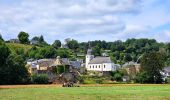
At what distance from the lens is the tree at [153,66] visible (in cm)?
9975

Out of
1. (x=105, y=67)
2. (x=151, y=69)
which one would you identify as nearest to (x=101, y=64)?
(x=105, y=67)

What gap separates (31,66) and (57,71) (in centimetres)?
1876

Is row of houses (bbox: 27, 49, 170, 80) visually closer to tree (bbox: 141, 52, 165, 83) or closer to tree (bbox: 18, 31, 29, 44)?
tree (bbox: 141, 52, 165, 83)

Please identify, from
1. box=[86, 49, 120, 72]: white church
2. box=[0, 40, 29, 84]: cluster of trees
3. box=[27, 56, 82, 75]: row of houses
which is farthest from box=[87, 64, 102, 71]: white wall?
box=[0, 40, 29, 84]: cluster of trees

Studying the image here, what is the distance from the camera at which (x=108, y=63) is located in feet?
460

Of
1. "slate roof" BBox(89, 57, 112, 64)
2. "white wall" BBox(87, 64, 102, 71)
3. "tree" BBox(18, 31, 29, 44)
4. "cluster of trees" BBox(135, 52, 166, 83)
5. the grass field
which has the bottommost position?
the grass field

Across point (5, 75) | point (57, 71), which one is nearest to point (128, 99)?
point (5, 75)

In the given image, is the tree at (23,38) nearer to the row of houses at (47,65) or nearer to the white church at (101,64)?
the white church at (101,64)

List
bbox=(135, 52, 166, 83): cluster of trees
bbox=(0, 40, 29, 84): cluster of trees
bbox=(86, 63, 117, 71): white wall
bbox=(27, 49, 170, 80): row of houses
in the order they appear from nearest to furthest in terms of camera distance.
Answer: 1. bbox=(0, 40, 29, 84): cluster of trees
2. bbox=(135, 52, 166, 83): cluster of trees
3. bbox=(27, 49, 170, 80): row of houses
4. bbox=(86, 63, 117, 71): white wall

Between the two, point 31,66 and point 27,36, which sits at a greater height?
point 27,36

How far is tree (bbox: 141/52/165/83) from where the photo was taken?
99.8m

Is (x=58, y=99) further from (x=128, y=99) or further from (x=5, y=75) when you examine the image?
(x=5, y=75)

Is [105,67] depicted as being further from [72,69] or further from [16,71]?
[16,71]

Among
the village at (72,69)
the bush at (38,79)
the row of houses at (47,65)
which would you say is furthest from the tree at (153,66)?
the bush at (38,79)
